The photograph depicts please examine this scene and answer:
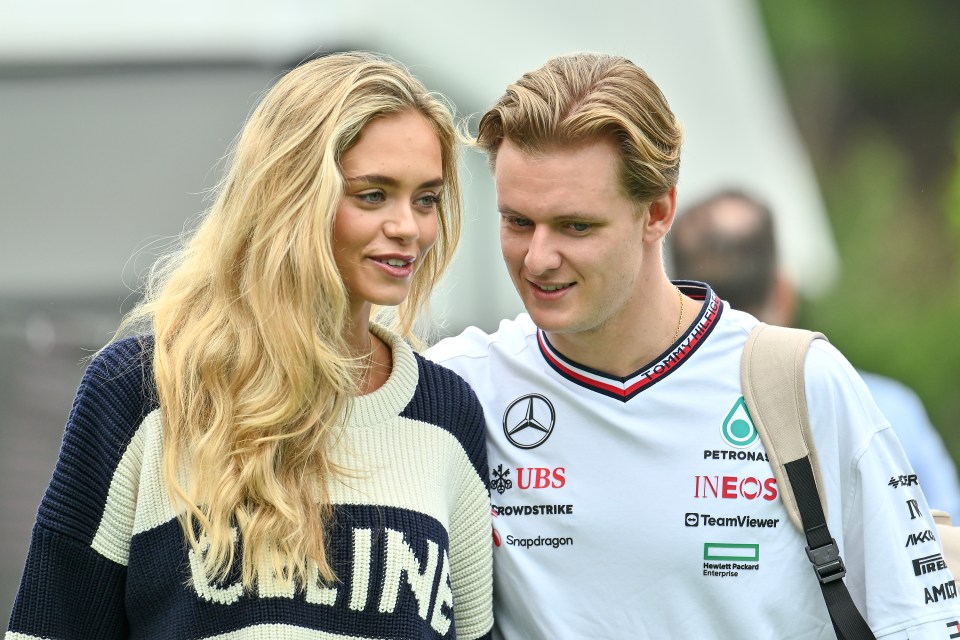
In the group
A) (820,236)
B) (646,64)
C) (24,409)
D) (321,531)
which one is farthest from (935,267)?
(321,531)

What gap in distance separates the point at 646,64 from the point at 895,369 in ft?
6.09

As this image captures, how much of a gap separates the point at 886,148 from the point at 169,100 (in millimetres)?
3449

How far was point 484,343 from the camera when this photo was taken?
2912 mm

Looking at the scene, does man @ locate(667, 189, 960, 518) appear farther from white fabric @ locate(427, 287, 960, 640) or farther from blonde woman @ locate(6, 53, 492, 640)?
blonde woman @ locate(6, 53, 492, 640)

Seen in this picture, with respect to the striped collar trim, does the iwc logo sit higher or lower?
lower

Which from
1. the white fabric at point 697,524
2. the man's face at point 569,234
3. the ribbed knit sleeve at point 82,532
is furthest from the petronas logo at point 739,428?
the ribbed knit sleeve at point 82,532

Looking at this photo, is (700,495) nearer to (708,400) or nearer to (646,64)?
(708,400)

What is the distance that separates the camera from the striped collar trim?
2656 mm

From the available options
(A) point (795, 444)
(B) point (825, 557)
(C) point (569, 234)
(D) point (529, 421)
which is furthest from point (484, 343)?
(B) point (825, 557)

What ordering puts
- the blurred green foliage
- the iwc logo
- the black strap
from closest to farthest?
the black strap, the iwc logo, the blurred green foliage

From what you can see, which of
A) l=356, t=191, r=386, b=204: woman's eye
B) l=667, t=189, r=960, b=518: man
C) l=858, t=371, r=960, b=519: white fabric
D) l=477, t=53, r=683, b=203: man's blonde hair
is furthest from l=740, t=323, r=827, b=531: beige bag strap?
l=667, t=189, r=960, b=518: man

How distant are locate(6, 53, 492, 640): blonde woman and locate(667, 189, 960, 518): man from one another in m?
1.34

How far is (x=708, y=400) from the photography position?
8.61 feet

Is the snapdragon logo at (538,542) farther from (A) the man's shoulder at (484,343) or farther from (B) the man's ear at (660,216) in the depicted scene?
(B) the man's ear at (660,216)
